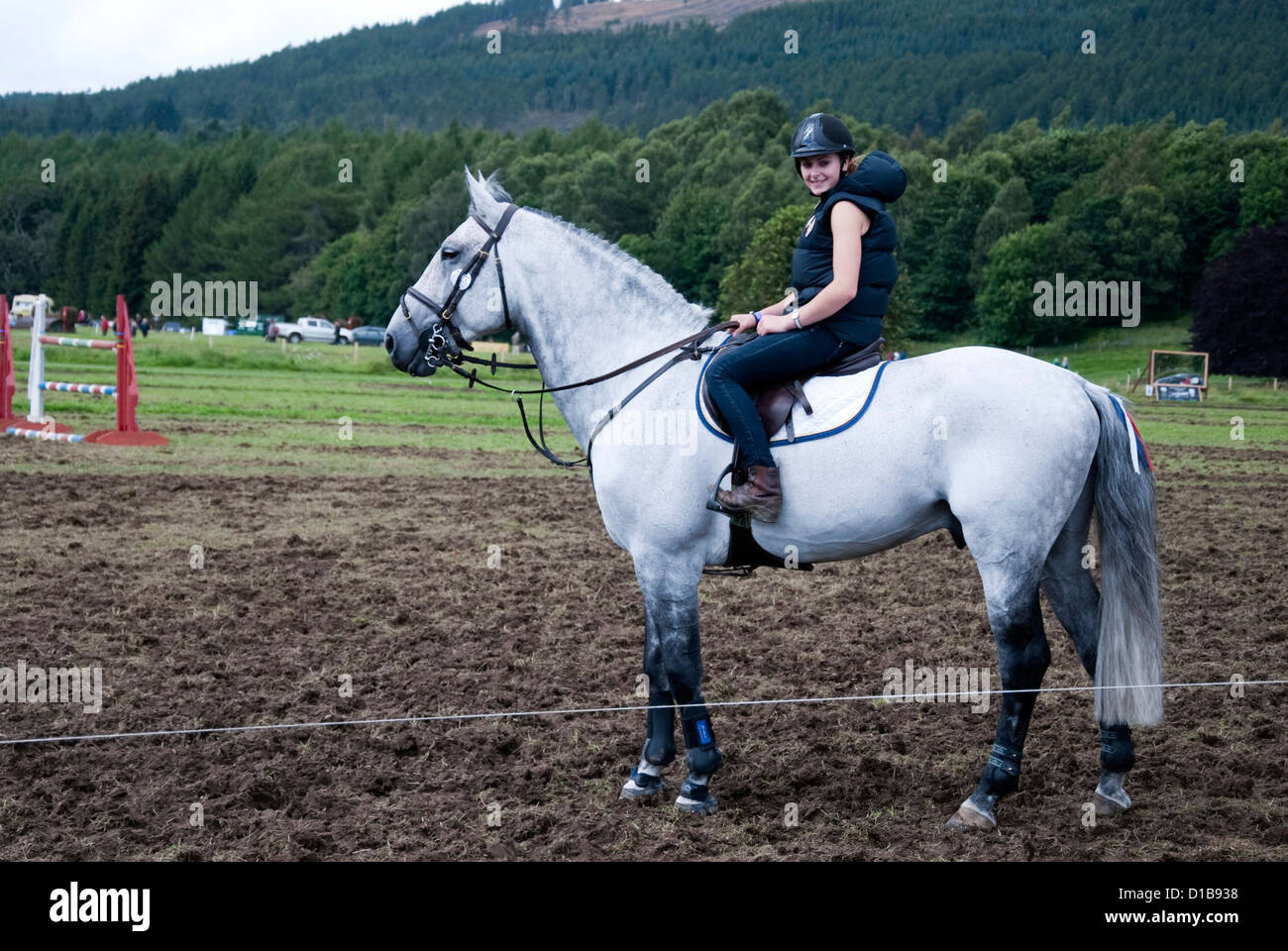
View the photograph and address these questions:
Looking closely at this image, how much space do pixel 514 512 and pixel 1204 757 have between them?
9.61m

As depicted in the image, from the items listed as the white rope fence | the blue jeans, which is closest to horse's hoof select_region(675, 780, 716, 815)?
the white rope fence

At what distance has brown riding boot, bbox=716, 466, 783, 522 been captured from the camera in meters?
5.39

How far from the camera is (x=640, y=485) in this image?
5.56 meters

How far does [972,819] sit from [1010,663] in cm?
75

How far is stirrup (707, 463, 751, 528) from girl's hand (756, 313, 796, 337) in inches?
26.2

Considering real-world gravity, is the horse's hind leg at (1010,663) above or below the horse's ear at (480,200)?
below

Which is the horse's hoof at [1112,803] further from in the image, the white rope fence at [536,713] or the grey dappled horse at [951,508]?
the white rope fence at [536,713]

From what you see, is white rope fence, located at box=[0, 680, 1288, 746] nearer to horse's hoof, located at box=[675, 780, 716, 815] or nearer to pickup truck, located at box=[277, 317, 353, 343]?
horse's hoof, located at box=[675, 780, 716, 815]

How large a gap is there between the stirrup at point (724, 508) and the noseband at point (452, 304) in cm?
150

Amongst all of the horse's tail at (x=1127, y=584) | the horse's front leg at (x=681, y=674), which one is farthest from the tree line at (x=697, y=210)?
the horse's front leg at (x=681, y=674)

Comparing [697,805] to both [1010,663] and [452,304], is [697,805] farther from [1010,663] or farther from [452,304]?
[452,304]

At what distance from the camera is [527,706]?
6980 mm

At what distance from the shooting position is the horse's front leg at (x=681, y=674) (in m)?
5.53

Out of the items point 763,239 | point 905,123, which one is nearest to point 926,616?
point 763,239
